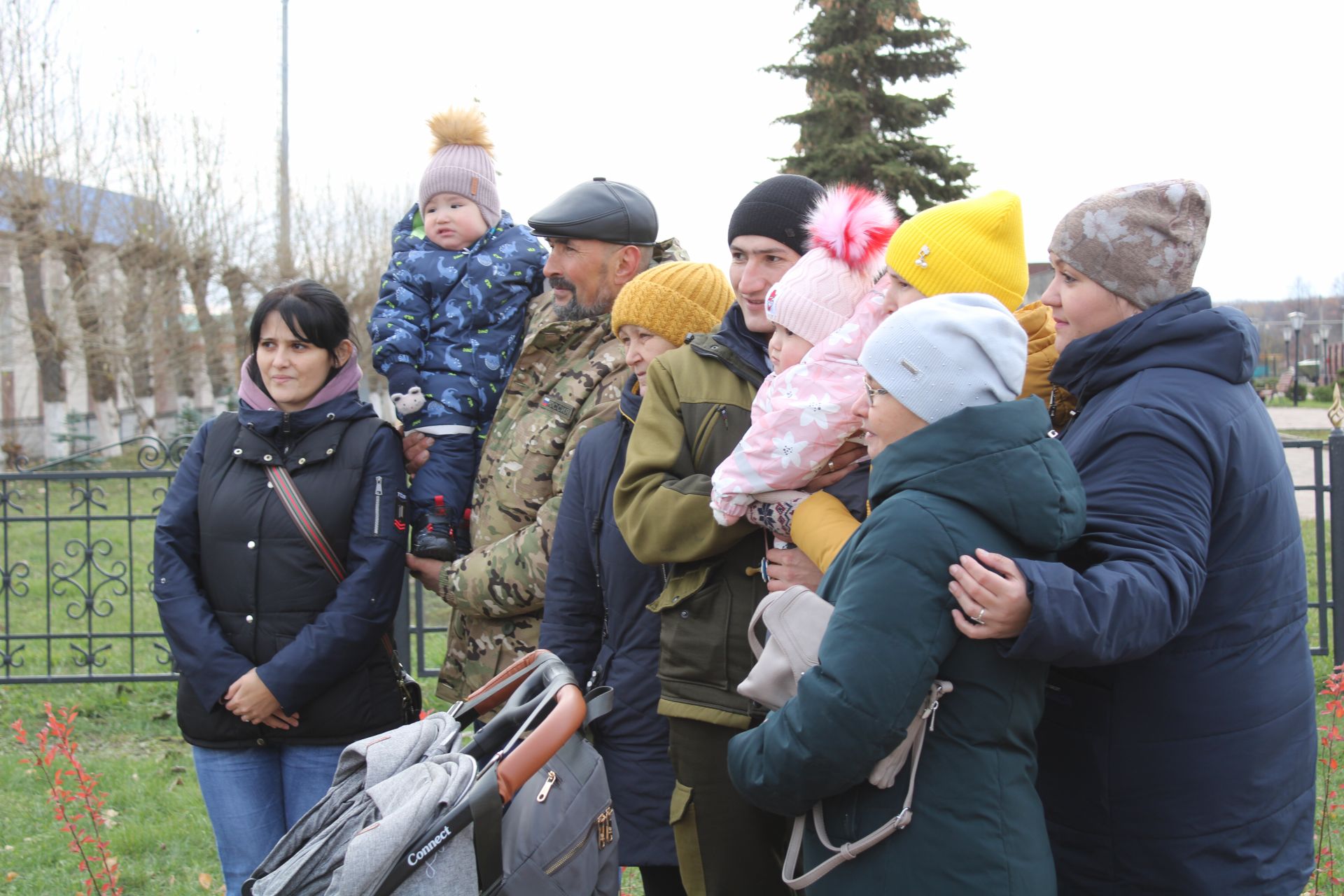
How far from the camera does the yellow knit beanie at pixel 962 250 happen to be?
215cm

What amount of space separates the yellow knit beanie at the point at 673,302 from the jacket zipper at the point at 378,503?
82 cm

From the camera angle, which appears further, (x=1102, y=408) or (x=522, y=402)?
(x=522, y=402)

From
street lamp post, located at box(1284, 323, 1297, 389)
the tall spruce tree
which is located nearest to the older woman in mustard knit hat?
the tall spruce tree

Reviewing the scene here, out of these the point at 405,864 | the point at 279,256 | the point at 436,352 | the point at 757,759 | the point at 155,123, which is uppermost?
the point at 155,123

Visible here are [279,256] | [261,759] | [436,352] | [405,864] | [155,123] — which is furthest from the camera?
[279,256]

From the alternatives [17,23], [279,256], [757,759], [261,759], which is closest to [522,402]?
[261,759]

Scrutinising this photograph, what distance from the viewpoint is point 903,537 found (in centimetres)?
167

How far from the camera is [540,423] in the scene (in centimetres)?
301

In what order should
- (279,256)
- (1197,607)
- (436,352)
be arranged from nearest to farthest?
(1197,607) < (436,352) < (279,256)

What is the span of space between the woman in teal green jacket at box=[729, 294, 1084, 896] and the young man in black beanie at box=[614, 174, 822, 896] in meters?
0.57

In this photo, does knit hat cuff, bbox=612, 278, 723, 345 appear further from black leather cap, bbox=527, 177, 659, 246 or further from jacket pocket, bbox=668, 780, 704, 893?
jacket pocket, bbox=668, 780, 704, 893

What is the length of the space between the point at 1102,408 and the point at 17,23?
2099 cm

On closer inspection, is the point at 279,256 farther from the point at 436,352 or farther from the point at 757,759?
the point at 757,759

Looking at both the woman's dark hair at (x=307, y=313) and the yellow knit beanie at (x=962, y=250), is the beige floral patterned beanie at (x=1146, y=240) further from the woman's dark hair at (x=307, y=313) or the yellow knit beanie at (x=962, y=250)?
the woman's dark hair at (x=307, y=313)
